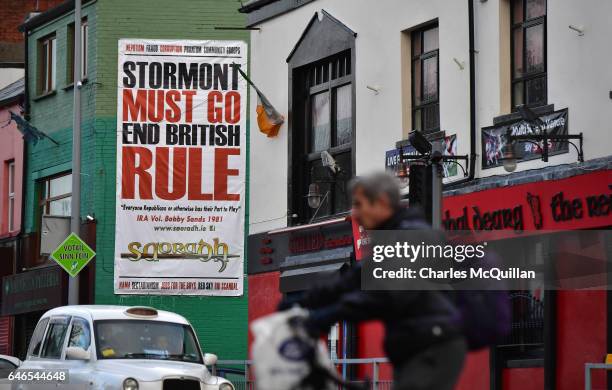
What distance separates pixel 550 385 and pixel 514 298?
1702mm

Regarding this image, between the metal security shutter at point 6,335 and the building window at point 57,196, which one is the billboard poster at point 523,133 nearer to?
the building window at point 57,196

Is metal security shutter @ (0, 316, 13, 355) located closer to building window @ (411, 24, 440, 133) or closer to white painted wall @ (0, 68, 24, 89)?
white painted wall @ (0, 68, 24, 89)

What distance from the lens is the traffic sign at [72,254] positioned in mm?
26953

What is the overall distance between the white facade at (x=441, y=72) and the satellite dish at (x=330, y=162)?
69cm

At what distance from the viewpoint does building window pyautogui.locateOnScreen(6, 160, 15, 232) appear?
37.1m

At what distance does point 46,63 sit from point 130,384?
20.6m

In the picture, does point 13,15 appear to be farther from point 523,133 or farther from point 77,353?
point 77,353

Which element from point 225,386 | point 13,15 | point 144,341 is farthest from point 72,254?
point 13,15

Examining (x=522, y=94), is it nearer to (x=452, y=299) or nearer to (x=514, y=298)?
(x=514, y=298)

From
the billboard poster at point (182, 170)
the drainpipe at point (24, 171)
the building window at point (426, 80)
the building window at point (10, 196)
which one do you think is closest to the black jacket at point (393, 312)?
the building window at point (426, 80)

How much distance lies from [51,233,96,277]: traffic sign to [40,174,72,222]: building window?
6744 millimetres

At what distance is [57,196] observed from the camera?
34.5 m

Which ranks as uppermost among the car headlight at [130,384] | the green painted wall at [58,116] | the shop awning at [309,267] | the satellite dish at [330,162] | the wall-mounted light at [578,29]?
the green painted wall at [58,116]

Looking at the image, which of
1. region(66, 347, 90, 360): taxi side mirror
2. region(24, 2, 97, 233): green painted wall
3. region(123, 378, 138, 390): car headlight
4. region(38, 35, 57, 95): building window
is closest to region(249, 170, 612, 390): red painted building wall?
region(123, 378, 138, 390): car headlight
